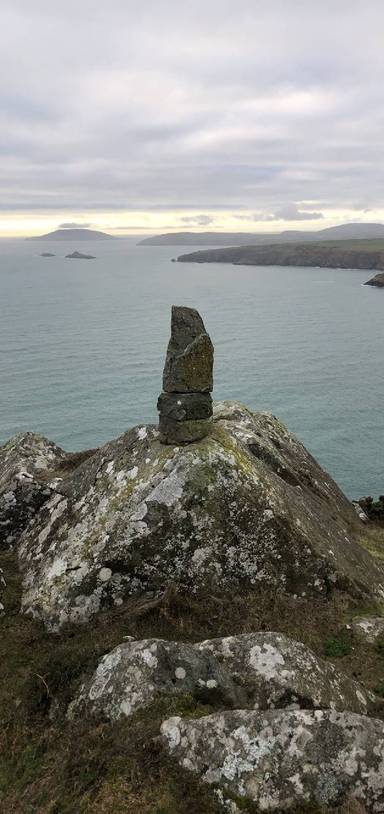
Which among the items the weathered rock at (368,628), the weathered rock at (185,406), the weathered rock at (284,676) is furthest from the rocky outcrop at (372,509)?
the weathered rock at (284,676)

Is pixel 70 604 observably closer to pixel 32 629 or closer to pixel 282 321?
pixel 32 629

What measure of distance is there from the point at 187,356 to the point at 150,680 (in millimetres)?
8610

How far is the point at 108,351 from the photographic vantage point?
280ft

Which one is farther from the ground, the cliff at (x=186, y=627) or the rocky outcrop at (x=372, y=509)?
the cliff at (x=186, y=627)

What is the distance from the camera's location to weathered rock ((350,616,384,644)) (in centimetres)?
1242

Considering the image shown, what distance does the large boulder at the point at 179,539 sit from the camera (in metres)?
13.4

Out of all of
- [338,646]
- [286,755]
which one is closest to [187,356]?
[338,646]

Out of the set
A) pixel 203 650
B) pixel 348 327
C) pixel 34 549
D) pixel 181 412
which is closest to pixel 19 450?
pixel 34 549

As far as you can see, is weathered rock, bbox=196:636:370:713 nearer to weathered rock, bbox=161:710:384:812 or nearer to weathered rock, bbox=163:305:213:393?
weathered rock, bbox=161:710:384:812

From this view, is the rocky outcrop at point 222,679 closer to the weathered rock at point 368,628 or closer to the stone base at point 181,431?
the weathered rock at point 368,628

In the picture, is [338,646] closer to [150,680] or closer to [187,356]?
[150,680]

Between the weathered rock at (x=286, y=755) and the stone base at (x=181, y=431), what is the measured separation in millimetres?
7776

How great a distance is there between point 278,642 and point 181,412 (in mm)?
6842

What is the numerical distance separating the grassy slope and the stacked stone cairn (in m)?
4.89
